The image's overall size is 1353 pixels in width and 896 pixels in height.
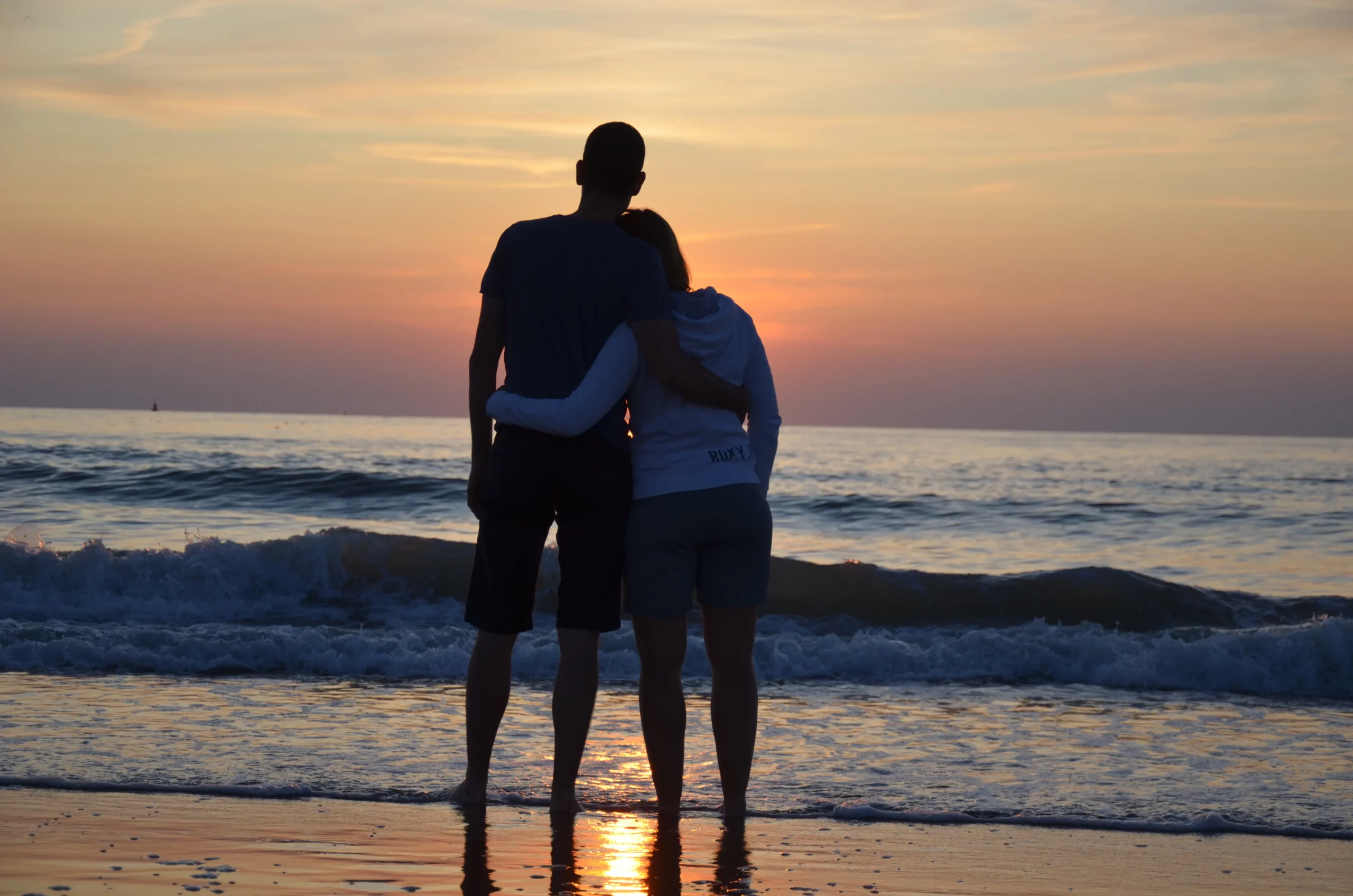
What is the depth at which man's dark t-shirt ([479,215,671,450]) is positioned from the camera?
311 centimetres

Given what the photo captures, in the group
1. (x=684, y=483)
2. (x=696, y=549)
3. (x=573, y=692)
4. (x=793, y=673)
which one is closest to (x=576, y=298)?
(x=684, y=483)

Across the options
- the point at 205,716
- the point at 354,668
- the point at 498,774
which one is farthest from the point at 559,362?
the point at 354,668

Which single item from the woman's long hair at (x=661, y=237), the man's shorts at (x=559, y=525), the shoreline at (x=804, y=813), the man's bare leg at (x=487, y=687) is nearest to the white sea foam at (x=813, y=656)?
the shoreline at (x=804, y=813)

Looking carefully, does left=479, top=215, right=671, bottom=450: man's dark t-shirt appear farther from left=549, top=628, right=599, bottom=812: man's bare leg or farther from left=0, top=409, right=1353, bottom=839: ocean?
left=0, top=409, right=1353, bottom=839: ocean

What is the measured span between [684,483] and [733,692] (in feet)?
2.16

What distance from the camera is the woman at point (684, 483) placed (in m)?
3.09

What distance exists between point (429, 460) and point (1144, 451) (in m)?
27.0

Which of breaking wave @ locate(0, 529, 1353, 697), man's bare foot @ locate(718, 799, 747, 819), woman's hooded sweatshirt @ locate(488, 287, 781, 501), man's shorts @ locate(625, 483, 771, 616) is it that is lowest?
breaking wave @ locate(0, 529, 1353, 697)

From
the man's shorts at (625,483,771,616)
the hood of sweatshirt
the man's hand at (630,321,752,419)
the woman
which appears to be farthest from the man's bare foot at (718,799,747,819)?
the hood of sweatshirt

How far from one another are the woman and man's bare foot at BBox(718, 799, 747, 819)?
33cm

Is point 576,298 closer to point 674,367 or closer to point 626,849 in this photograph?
point 674,367

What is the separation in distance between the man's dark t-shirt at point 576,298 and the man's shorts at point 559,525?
0.35 ft

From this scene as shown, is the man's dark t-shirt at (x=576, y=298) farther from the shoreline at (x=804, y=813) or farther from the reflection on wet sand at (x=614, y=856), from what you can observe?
the shoreline at (x=804, y=813)

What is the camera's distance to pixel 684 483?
123 inches
